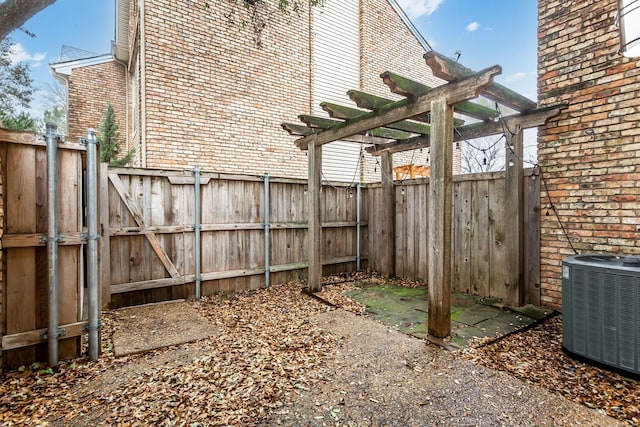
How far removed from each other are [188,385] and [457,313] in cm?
327

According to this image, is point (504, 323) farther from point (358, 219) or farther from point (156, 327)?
point (156, 327)

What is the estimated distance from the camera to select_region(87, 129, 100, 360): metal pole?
281 cm

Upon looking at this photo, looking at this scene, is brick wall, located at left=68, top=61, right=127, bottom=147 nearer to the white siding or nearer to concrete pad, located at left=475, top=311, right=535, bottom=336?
the white siding

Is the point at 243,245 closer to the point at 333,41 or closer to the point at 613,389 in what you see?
the point at 613,389

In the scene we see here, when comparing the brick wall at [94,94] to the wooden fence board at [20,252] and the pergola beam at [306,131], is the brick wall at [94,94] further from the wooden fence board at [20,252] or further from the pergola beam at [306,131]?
the wooden fence board at [20,252]

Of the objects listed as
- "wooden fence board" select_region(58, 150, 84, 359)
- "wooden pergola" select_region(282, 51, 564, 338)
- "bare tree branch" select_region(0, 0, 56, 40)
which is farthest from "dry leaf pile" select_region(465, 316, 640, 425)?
"bare tree branch" select_region(0, 0, 56, 40)

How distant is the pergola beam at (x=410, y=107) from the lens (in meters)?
2.95

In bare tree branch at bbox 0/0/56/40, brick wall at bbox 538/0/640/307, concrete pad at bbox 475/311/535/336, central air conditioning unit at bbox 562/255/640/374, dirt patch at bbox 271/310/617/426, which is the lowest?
dirt patch at bbox 271/310/617/426

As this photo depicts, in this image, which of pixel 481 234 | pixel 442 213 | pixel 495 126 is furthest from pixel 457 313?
pixel 495 126

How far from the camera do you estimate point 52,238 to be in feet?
8.61

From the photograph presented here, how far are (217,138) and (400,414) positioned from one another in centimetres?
649

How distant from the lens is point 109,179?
4.11m

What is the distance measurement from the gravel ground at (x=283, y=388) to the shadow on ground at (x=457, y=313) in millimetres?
462

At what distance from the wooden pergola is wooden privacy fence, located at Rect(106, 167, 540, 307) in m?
0.22
